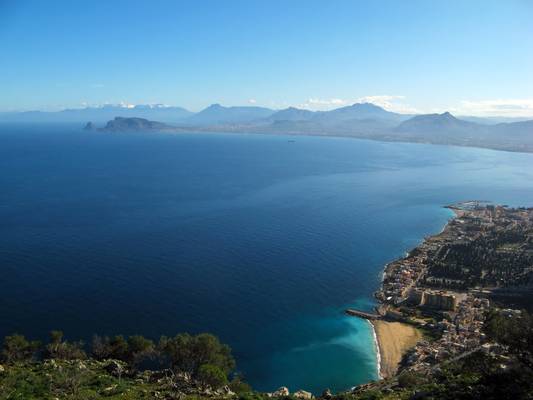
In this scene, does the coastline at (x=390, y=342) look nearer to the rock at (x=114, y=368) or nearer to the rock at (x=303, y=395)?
the rock at (x=303, y=395)

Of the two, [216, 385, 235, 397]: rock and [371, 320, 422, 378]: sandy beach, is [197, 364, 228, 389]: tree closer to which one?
[216, 385, 235, 397]: rock

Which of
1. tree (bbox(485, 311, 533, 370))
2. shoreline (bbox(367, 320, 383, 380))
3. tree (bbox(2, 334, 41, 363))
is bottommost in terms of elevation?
shoreline (bbox(367, 320, 383, 380))

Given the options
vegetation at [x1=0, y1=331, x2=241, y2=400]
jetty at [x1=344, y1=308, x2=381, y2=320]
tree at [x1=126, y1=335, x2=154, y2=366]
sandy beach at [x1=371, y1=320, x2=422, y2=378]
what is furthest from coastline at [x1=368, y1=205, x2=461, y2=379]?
tree at [x1=126, y1=335, x2=154, y2=366]

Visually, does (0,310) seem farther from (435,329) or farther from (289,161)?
(289,161)

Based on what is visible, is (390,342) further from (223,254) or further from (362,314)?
(223,254)

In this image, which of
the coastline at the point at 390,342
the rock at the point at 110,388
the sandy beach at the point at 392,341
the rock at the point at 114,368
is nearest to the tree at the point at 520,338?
the coastline at the point at 390,342

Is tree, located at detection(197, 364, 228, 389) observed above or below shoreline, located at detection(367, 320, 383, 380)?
above

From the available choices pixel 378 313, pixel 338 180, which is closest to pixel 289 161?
pixel 338 180

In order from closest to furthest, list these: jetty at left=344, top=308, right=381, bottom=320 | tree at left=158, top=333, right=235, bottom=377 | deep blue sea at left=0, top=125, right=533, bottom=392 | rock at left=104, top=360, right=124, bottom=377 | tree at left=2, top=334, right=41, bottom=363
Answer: rock at left=104, top=360, right=124, bottom=377 < tree at left=158, top=333, right=235, bottom=377 < tree at left=2, top=334, right=41, bottom=363 < deep blue sea at left=0, top=125, right=533, bottom=392 < jetty at left=344, top=308, right=381, bottom=320
